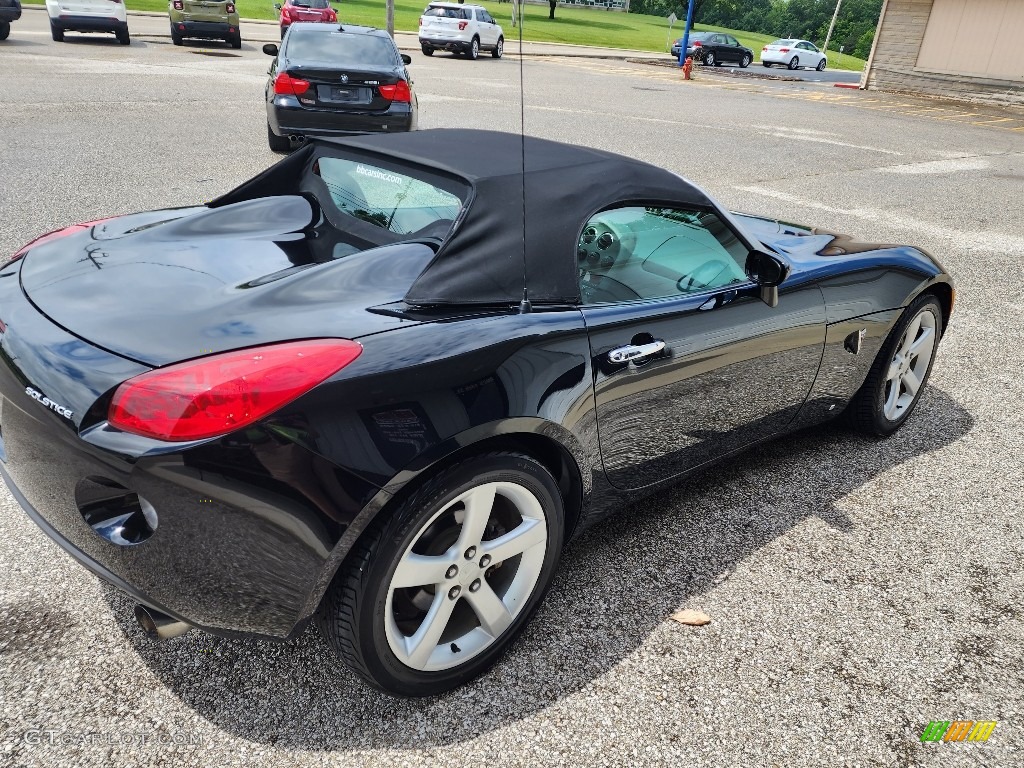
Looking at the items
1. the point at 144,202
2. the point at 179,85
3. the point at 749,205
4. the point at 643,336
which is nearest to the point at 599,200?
the point at 643,336

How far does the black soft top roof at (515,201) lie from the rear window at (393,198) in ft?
0.20

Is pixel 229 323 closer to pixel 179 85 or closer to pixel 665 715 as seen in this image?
pixel 665 715

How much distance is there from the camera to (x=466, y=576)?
2186mm

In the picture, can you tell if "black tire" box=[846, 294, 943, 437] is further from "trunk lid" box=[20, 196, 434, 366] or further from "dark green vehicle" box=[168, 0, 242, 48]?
"dark green vehicle" box=[168, 0, 242, 48]

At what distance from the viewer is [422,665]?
2158mm

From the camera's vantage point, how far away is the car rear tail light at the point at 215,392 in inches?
70.0

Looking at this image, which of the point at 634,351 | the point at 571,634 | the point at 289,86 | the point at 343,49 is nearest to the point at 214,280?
the point at 634,351

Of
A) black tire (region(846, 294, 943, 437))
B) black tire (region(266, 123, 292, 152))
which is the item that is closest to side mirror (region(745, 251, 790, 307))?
black tire (region(846, 294, 943, 437))

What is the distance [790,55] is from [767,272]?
4960 cm

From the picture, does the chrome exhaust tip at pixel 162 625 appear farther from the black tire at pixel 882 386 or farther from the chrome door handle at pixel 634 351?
the black tire at pixel 882 386

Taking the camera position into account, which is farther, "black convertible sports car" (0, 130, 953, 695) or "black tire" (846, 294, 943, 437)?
"black tire" (846, 294, 943, 437)

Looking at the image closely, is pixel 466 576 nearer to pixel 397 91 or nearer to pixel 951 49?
pixel 397 91

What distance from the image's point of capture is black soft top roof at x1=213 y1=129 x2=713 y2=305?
2.29 meters

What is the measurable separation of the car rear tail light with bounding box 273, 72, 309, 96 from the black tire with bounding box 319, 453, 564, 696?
28.1ft
